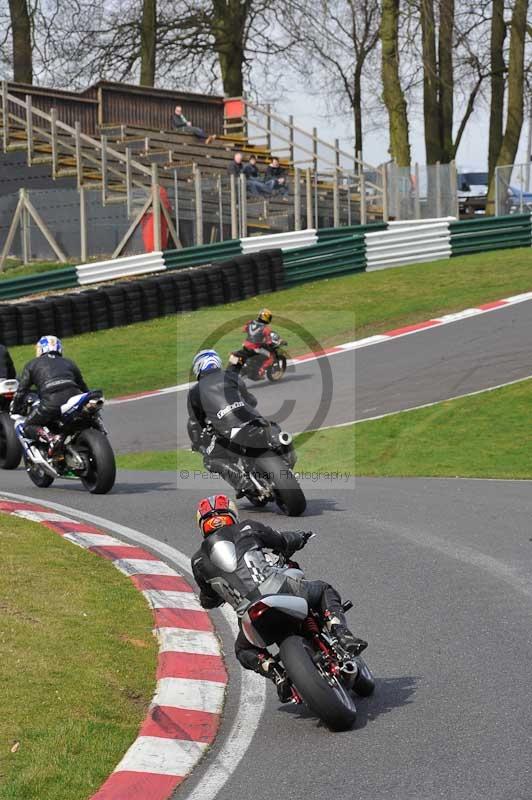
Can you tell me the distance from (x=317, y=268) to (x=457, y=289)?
3441 mm

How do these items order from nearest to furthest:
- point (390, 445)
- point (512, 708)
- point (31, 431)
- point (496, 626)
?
point (512, 708) < point (496, 626) < point (31, 431) < point (390, 445)

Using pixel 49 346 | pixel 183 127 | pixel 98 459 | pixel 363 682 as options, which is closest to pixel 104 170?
pixel 183 127

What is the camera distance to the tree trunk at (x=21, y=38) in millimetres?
41125

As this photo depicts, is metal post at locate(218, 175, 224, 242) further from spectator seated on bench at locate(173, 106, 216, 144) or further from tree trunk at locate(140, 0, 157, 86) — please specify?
tree trunk at locate(140, 0, 157, 86)

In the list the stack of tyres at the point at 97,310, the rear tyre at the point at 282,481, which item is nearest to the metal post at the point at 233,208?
the stack of tyres at the point at 97,310

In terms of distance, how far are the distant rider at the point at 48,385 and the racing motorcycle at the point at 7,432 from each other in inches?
61.6

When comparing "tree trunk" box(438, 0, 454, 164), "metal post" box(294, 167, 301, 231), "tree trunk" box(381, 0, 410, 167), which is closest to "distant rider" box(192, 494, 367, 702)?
"metal post" box(294, 167, 301, 231)

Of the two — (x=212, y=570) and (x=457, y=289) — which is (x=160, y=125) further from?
→ (x=212, y=570)

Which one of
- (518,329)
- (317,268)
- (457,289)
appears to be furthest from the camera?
(317,268)

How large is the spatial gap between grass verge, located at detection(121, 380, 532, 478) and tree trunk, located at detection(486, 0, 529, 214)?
75.9ft

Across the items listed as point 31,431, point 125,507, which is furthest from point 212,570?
point 31,431

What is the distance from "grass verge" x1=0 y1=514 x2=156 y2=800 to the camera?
5.34 meters

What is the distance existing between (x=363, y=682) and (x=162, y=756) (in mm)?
1179

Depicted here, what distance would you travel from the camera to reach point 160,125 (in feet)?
138
